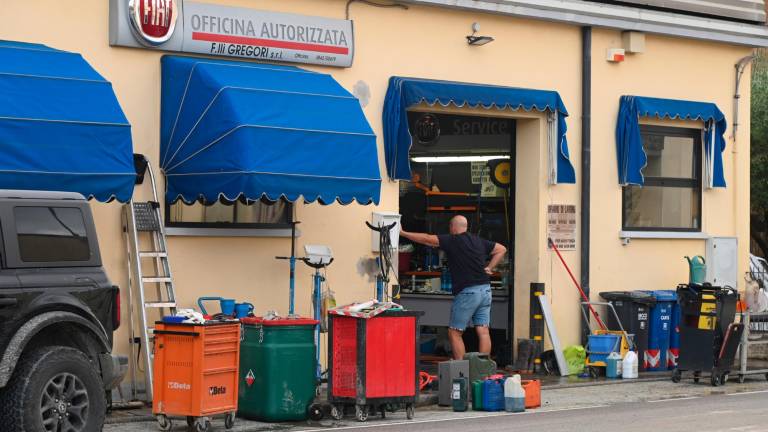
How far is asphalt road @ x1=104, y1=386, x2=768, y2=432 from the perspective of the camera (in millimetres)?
12922

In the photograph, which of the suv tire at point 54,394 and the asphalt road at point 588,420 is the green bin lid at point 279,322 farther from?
the suv tire at point 54,394

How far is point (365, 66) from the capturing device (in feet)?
55.0

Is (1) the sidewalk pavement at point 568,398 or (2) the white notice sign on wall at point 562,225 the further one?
(2) the white notice sign on wall at point 562,225

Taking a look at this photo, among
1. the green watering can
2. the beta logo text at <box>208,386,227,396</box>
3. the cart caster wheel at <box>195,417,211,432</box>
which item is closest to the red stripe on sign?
the beta logo text at <box>208,386,227,396</box>

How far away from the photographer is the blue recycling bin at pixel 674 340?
18.8 metres

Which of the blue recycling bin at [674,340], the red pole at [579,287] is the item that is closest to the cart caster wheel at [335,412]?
the red pole at [579,287]

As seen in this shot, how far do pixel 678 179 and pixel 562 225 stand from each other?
2.61m

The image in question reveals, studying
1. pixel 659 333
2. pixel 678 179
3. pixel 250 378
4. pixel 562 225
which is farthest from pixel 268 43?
pixel 678 179

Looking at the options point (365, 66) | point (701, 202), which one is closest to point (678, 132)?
point (701, 202)

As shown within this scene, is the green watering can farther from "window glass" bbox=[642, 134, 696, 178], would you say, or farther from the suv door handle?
the suv door handle

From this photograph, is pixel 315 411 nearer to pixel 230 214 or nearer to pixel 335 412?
pixel 335 412

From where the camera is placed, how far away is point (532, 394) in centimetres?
1484

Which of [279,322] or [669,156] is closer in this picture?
[279,322]

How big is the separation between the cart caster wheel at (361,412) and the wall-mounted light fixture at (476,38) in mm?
6287
